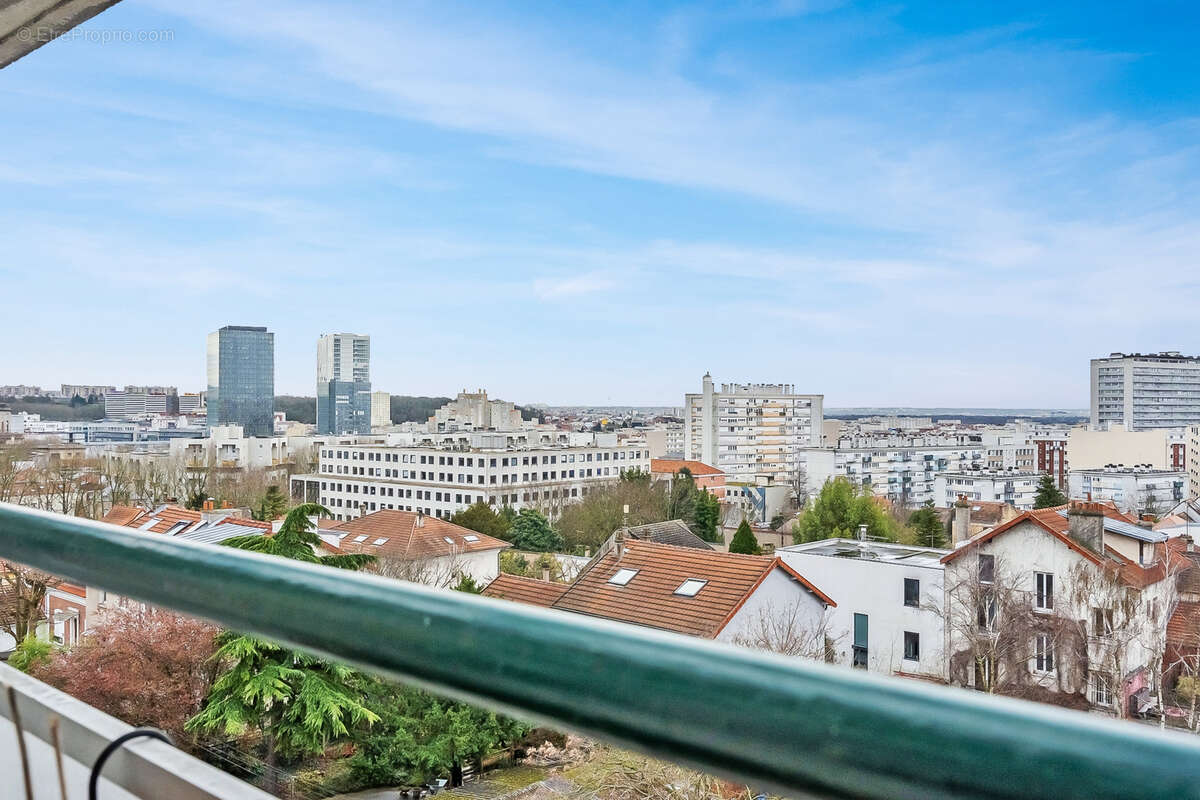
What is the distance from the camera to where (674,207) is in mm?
52969

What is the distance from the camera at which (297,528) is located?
3.39 m

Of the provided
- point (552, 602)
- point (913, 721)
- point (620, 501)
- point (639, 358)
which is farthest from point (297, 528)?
point (639, 358)

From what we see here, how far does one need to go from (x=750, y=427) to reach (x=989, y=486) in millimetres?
23518

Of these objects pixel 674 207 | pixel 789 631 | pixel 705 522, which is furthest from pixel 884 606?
pixel 674 207

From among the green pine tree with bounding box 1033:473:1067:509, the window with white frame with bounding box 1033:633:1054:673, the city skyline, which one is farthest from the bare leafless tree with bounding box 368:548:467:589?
the city skyline

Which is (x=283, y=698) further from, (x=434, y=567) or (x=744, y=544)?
(x=744, y=544)

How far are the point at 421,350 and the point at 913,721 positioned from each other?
59.8 metres

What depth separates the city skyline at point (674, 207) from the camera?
36.4 metres

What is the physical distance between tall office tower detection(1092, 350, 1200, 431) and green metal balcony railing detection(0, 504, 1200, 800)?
47797 millimetres

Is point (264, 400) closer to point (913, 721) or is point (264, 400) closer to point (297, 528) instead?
point (297, 528)

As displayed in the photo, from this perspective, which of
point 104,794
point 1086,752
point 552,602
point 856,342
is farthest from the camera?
point 856,342

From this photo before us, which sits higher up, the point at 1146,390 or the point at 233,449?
the point at 1146,390

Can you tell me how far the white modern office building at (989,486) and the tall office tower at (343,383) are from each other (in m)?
26.6

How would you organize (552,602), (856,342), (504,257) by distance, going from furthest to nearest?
(504,257), (856,342), (552,602)
